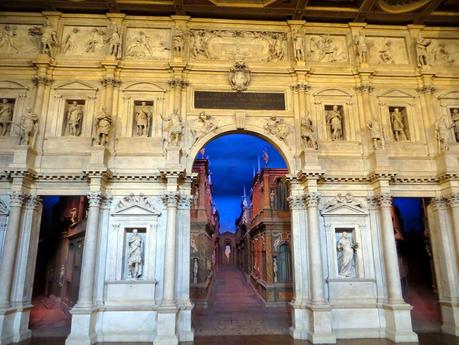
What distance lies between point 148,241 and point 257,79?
21.5 feet

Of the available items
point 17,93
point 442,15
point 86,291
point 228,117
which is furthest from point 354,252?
point 17,93

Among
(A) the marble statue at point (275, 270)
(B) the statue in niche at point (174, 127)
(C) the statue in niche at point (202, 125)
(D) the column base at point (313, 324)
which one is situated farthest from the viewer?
(A) the marble statue at point (275, 270)

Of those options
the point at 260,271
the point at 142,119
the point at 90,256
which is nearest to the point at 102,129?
the point at 142,119

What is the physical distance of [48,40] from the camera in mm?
11594

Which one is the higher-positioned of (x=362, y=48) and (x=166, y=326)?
(x=362, y=48)

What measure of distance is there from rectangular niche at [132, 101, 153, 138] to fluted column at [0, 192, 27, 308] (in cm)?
386

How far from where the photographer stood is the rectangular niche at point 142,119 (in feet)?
37.6

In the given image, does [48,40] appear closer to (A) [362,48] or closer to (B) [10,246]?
(B) [10,246]

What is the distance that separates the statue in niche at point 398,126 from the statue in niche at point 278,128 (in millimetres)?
3747

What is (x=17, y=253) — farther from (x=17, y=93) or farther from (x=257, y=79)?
(x=257, y=79)

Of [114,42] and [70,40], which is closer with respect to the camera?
[114,42]

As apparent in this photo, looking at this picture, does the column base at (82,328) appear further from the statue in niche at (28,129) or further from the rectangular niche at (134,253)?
the statue in niche at (28,129)

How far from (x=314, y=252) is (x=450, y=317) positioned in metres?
4.49

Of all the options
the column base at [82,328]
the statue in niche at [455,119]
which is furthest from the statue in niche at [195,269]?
the statue in niche at [455,119]
